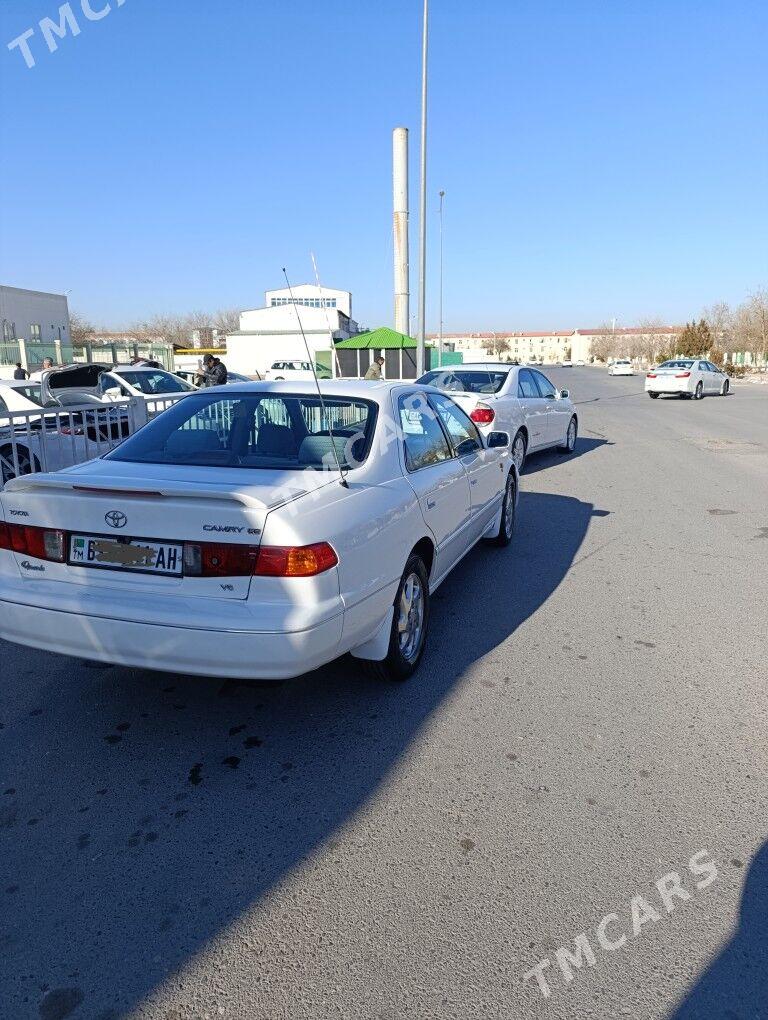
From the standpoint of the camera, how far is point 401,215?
1357 inches

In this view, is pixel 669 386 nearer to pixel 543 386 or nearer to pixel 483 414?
pixel 543 386

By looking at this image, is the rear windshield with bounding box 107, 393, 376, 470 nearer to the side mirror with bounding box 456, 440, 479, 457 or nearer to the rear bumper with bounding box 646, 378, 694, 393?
the side mirror with bounding box 456, 440, 479, 457

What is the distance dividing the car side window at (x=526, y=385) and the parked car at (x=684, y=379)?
17497 mm

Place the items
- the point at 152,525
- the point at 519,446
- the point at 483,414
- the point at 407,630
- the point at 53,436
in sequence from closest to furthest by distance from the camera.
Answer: the point at 152,525
the point at 407,630
the point at 53,436
the point at 483,414
the point at 519,446

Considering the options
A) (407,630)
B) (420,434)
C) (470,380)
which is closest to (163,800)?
(407,630)

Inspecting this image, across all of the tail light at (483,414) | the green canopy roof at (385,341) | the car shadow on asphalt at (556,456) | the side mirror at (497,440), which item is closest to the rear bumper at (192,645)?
the side mirror at (497,440)

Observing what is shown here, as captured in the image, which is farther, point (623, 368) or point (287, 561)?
point (623, 368)

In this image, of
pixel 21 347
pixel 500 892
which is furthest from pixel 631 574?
pixel 21 347

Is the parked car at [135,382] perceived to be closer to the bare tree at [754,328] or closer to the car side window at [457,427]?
the car side window at [457,427]

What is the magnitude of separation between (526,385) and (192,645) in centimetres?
871

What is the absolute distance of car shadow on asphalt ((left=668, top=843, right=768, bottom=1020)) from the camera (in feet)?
6.16

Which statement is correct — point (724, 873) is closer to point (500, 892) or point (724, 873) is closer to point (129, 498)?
point (500, 892)

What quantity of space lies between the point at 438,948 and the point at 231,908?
2.17ft

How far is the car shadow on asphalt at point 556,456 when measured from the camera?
36.5ft
